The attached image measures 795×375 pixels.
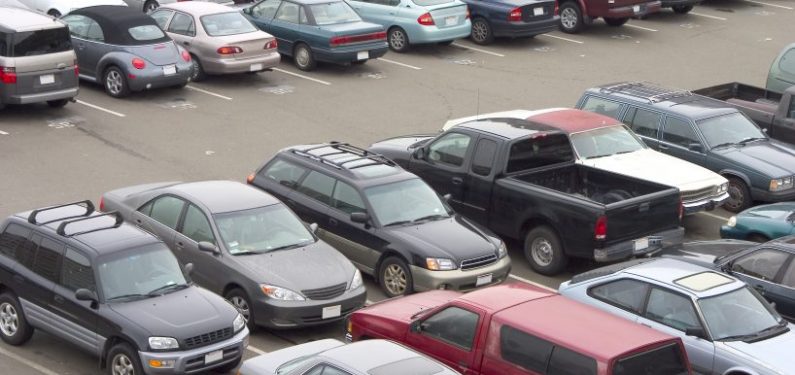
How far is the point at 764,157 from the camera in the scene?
794 inches

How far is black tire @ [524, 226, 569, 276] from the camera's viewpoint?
17.1 m

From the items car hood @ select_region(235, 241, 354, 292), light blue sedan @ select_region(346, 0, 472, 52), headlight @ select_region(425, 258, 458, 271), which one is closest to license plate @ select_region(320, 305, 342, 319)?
car hood @ select_region(235, 241, 354, 292)

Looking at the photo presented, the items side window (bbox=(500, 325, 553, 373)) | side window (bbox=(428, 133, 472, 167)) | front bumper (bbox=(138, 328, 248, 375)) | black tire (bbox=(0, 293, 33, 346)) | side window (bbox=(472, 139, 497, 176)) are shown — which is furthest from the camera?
side window (bbox=(428, 133, 472, 167))

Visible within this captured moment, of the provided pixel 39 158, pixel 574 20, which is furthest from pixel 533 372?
pixel 574 20

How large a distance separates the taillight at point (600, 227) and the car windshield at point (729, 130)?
446cm

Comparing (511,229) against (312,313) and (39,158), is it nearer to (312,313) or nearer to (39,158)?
(312,313)

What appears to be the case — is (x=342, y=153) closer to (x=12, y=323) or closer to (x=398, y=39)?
(x=12, y=323)

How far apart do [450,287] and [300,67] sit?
40.0 feet

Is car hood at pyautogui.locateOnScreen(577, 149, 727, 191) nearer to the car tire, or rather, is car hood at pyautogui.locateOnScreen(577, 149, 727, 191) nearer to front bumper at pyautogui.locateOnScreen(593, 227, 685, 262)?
front bumper at pyautogui.locateOnScreen(593, 227, 685, 262)

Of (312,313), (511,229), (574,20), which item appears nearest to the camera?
(312,313)

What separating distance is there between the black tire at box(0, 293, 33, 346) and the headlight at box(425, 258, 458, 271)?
15.3 feet

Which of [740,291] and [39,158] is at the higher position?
[740,291]

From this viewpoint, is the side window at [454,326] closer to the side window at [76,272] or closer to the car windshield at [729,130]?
the side window at [76,272]

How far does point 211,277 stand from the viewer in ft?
48.9
